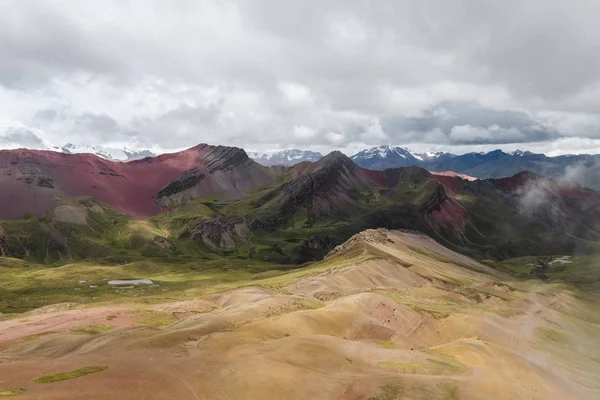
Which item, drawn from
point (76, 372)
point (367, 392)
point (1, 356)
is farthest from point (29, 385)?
point (367, 392)

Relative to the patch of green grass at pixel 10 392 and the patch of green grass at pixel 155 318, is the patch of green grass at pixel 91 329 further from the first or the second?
the patch of green grass at pixel 10 392

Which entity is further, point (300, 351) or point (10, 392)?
point (300, 351)

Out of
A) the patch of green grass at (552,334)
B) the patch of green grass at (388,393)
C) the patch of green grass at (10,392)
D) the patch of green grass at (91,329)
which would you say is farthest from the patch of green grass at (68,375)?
the patch of green grass at (552,334)

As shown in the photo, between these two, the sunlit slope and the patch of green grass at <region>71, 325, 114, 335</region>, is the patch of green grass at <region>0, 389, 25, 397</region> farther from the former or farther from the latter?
the patch of green grass at <region>71, 325, 114, 335</region>

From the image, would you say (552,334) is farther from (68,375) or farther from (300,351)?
(68,375)

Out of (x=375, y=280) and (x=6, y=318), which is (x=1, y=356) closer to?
(x=6, y=318)

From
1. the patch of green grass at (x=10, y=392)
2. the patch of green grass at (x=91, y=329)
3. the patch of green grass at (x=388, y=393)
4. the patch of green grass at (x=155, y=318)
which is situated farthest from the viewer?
the patch of green grass at (x=155, y=318)

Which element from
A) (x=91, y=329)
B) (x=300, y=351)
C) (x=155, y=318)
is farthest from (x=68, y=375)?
(x=155, y=318)
